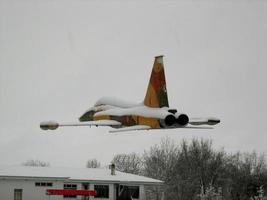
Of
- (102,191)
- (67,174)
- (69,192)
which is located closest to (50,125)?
(69,192)

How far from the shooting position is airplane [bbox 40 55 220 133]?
77.2 feet

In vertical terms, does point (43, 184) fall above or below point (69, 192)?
above

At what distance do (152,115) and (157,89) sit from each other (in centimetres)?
118

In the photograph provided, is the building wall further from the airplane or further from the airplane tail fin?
the airplane tail fin

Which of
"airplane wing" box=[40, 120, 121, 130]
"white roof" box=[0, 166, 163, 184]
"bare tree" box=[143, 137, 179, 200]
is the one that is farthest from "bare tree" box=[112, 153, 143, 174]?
"airplane wing" box=[40, 120, 121, 130]

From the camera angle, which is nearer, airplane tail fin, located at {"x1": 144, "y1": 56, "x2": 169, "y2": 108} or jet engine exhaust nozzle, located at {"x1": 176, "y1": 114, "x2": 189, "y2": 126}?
jet engine exhaust nozzle, located at {"x1": 176, "y1": 114, "x2": 189, "y2": 126}

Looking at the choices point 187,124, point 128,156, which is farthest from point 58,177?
point 128,156

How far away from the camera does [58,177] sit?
180 ft

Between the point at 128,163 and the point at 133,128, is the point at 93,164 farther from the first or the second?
the point at 133,128

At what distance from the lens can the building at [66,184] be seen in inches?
2109

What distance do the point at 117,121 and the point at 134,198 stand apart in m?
34.9

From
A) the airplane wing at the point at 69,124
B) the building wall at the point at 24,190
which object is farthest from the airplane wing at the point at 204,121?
the building wall at the point at 24,190

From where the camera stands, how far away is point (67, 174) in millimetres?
57188

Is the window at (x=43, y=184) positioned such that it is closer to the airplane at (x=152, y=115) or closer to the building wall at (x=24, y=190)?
the building wall at (x=24, y=190)
